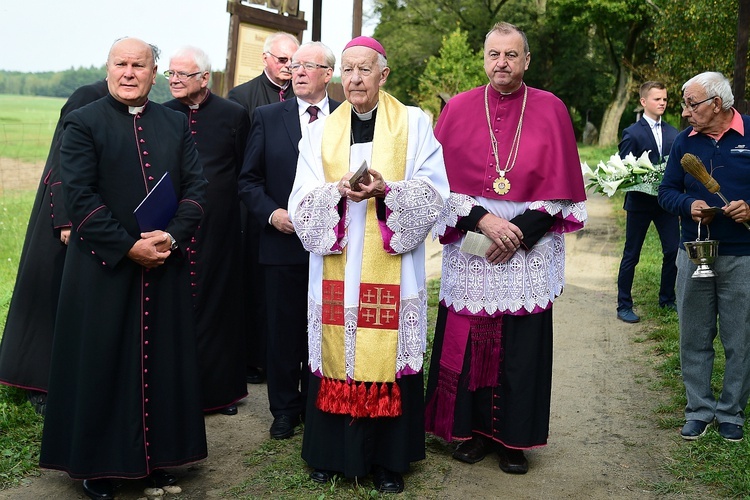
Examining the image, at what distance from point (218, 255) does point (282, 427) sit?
1.37 metres

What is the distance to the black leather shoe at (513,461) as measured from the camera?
5.29m

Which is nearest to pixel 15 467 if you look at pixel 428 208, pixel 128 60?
pixel 128 60

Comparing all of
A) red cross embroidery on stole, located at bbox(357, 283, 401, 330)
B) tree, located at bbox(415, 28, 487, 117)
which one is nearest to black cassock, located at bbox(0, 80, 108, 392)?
red cross embroidery on stole, located at bbox(357, 283, 401, 330)

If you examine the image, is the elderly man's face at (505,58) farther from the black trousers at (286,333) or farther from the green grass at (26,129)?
the green grass at (26,129)

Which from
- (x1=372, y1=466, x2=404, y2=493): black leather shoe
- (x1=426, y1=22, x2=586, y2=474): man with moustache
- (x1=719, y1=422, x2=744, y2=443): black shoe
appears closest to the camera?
(x1=372, y1=466, x2=404, y2=493): black leather shoe

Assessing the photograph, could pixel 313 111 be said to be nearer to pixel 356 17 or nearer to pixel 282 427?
pixel 282 427

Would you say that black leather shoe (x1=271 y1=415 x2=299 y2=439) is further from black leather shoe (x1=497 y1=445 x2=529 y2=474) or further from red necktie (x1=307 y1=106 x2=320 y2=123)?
red necktie (x1=307 y1=106 x2=320 y2=123)

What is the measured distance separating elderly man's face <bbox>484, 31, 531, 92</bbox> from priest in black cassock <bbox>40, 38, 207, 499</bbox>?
1903 millimetres

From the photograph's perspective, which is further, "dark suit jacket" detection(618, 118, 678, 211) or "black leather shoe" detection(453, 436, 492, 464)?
"dark suit jacket" detection(618, 118, 678, 211)

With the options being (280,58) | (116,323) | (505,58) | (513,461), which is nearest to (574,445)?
(513,461)

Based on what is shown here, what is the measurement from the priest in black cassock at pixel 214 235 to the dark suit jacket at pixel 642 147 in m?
4.42

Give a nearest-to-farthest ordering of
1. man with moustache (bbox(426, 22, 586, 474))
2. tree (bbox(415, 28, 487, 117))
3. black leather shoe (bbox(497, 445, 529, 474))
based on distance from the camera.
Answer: man with moustache (bbox(426, 22, 586, 474)) → black leather shoe (bbox(497, 445, 529, 474)) → tree (bbox(415, 28, 487, 117))

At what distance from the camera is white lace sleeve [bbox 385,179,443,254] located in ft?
15.5

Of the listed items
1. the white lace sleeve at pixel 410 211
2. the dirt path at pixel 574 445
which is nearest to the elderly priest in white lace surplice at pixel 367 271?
the white lace sleeve at pixel 410 211
